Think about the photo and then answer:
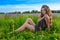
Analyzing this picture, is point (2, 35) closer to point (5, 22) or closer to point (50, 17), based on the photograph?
point (5, 22)

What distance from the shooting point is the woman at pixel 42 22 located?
4637mm

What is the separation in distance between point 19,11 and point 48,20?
2.03 ft

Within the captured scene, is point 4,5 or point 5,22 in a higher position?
point 4,5

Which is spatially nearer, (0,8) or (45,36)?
(45,36)

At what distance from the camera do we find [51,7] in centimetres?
475

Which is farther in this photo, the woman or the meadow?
the woman

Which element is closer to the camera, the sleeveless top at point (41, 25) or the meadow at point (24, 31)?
the meadow at point (24, 31)

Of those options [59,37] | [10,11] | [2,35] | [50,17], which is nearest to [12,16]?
[10,11]

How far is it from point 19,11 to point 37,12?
1.20 feet

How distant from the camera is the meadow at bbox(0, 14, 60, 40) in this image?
446 centimetres

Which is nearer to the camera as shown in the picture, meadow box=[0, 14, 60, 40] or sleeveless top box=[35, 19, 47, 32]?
meadow box=[0, 14, 60, 40]

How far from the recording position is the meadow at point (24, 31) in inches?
176

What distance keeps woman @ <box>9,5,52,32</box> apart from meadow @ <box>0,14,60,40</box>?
69mm

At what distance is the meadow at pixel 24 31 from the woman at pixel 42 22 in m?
0.07
